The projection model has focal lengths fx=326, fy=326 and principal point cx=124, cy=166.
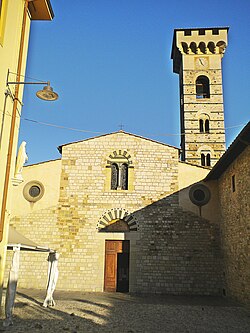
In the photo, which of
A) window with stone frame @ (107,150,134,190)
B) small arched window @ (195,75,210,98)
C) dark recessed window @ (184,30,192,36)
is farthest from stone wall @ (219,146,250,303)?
dark recessed window @ (184,30,192,36)

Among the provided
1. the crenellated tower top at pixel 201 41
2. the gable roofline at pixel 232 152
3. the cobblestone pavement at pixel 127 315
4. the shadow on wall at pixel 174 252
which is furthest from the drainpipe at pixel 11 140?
the crenellated tower top at pixel 201 41

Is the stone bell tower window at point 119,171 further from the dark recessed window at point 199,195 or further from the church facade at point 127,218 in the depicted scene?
the dark recessed window at point 199,195

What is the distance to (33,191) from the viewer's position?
14.5 metres

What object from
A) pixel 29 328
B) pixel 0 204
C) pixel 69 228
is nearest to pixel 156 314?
pixel 29 328

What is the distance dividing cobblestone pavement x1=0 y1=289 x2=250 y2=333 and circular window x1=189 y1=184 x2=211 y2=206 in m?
4.01

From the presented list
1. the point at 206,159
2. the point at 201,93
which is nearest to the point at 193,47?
the point at 201,93

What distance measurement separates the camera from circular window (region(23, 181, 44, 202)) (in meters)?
14.4

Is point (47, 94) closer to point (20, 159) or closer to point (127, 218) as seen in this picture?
point (20, 159)

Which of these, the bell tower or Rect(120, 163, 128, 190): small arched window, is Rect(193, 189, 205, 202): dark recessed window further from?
the bell tower

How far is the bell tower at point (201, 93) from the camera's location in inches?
802

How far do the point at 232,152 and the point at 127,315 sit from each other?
6.10m

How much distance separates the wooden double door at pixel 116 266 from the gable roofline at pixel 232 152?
4.74m

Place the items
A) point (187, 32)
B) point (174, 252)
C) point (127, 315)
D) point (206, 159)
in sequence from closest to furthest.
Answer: point (127, 315)
point (174, 252)
point (206, 159)
point (187, 32)

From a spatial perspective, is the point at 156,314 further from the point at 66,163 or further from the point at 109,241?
the point at 66,163
